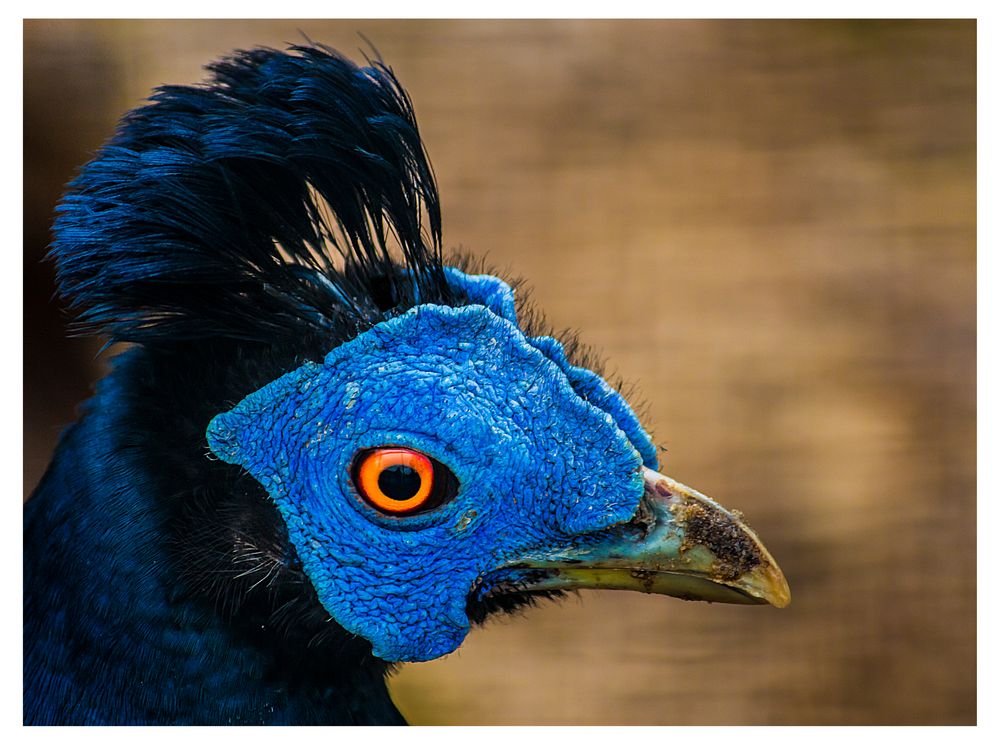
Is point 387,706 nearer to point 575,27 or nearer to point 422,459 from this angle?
point 422,459

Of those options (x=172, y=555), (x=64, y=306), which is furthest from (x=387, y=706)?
(x=64, y=306)

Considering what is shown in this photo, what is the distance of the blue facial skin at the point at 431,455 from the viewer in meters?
1.41

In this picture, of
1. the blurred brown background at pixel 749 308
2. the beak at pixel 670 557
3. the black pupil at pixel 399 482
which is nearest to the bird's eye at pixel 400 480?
the black pupil at pixel 399 482

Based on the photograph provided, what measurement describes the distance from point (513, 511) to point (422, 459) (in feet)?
0.49

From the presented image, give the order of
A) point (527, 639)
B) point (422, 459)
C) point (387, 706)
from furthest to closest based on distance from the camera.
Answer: point (527, 639) → point (387, 706) → point (422, 459)

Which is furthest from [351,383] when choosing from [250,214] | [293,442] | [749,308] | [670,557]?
[749,308]

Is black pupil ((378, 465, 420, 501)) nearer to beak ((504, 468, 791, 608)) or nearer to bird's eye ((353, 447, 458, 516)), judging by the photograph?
A: bird's eye ((353, 447, 458, 516))

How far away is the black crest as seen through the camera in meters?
1.41

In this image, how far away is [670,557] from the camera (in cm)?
146

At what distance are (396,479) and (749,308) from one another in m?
2.14

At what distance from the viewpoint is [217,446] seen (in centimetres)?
144

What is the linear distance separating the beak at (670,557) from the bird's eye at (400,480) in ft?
0.56

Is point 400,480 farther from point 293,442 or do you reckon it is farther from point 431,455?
point 293,442

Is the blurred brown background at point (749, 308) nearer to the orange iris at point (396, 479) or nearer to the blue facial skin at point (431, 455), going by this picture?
the blue facial skin at point (431, 455)
